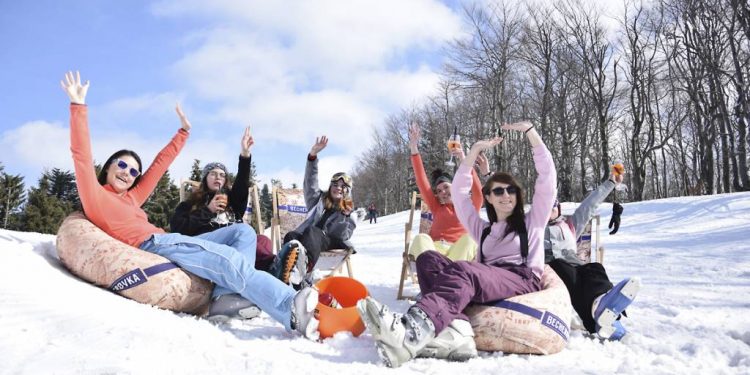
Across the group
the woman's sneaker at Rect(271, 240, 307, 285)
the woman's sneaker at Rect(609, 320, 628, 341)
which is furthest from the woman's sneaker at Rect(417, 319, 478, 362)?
the woman's sneaker at Rect(271, 240, 307, 285)

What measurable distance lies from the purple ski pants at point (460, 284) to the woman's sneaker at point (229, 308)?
1.10 m

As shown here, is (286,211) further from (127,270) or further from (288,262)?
(127,270)

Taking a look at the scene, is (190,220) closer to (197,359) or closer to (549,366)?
(197,359)

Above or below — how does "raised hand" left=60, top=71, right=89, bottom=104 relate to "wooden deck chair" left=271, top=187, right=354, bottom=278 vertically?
above

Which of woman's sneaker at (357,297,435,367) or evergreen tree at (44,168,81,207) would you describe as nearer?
woman's sneaker at (357,297,435,367)

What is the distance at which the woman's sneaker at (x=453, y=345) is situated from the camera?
2223 millimetres

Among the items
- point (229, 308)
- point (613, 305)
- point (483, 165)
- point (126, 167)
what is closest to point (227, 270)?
point (229, 308)

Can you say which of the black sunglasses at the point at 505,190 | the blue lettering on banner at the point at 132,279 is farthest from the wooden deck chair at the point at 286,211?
the black sunglasses at the point at 505,190

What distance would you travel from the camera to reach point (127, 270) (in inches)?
103

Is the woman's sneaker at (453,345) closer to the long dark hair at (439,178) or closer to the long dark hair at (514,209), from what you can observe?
the long dark hair at (514,209)

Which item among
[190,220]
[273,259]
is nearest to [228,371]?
[273,259]

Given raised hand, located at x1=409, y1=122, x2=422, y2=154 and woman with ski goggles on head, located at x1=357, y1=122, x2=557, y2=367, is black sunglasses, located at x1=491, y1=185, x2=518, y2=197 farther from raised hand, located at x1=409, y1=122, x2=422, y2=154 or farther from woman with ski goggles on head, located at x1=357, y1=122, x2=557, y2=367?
raised hand, located at x1=409, y1=122, x2=422, y2=154

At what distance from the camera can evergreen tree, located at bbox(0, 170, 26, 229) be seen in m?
25.0

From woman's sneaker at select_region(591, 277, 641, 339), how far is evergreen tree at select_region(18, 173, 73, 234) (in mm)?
27497
